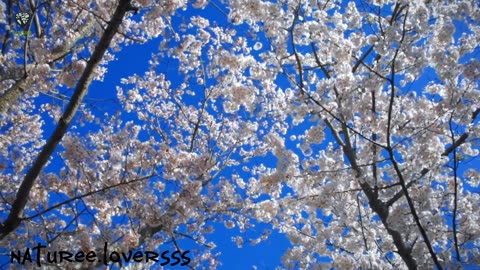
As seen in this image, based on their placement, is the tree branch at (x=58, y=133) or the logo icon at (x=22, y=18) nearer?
the tree branch at (x=58, y=133)

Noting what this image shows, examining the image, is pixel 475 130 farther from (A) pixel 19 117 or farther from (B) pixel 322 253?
(A) pixel 19 117

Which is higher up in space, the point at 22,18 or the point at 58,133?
the point at 22,18

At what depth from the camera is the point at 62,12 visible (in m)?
6.22

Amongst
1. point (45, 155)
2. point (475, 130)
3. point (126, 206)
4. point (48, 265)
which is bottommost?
point (48, 265)

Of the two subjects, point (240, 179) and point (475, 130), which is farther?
point (240, 179)

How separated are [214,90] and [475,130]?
5.15 meters

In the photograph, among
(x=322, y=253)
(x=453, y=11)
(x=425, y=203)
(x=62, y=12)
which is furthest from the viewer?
(x=322, y=253)

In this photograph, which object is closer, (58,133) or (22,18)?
(58,133)

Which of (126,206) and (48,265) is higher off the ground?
(126,206)

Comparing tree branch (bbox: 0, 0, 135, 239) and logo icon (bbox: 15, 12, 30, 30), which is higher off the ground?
logo icon (bbox: 15, 12, 30, 30)

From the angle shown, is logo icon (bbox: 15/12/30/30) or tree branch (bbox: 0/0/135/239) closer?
tree branch (bbox: 0/0/135/239)

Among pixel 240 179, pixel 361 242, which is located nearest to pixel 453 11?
pixel 361 242

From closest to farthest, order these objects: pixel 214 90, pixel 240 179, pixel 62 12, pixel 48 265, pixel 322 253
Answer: pixel 48 265, pixel 62 12, pixel 322 253, pixel 214 90, pixel 240 179

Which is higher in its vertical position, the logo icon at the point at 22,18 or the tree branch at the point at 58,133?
the logo icon at the point at 22,18
